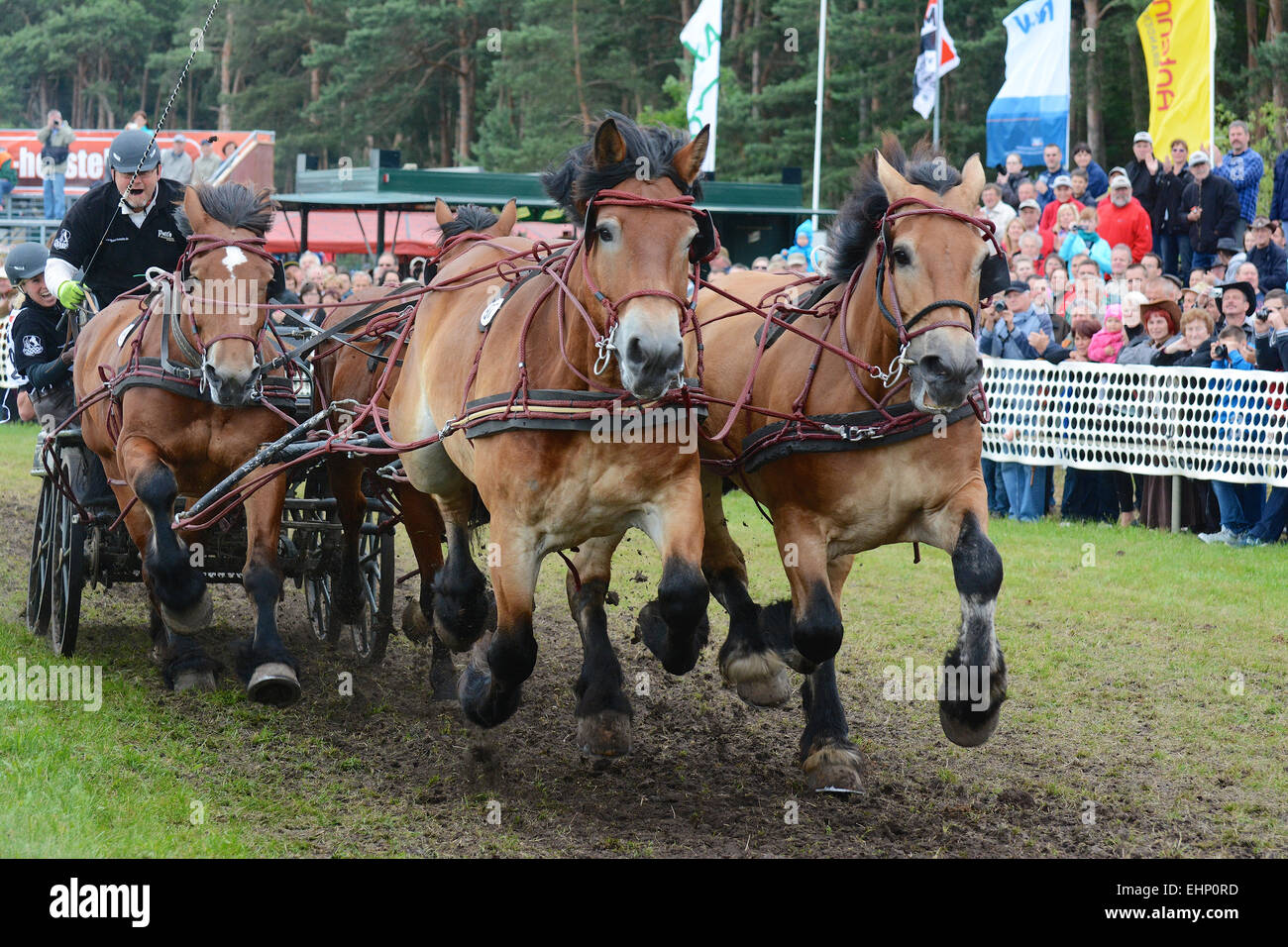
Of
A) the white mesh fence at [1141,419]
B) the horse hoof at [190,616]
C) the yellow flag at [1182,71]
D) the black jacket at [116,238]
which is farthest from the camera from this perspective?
the yellow flag at [1182,71]

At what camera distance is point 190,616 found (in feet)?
20.8

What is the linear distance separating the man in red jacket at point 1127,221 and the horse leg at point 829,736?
9.55m

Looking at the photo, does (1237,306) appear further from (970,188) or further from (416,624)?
(416,624)

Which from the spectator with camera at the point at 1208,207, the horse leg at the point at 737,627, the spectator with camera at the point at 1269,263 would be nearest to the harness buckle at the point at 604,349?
the horse leg at the point at 737,627

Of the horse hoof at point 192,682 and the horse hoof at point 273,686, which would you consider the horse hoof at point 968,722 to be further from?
the horse hoof at point 192,682

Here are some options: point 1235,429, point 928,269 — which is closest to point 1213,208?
point 1235,429

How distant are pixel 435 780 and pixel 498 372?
1623 mm

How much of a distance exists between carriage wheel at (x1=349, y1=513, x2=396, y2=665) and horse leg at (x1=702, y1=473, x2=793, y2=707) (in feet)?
6.69

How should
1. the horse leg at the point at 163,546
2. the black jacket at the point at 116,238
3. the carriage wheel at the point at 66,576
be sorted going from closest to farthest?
the horse leg at the point at 163,546 < the carriage wheel at the point at 66,576 < the black jacket at the point at 116,238

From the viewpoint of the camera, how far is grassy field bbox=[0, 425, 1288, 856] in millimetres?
4820

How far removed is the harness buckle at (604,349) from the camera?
442 centimetres

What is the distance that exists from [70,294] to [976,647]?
4.90m

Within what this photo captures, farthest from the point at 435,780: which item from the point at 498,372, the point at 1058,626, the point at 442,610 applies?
the point at 1058,626

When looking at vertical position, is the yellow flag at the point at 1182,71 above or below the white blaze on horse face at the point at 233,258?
above
